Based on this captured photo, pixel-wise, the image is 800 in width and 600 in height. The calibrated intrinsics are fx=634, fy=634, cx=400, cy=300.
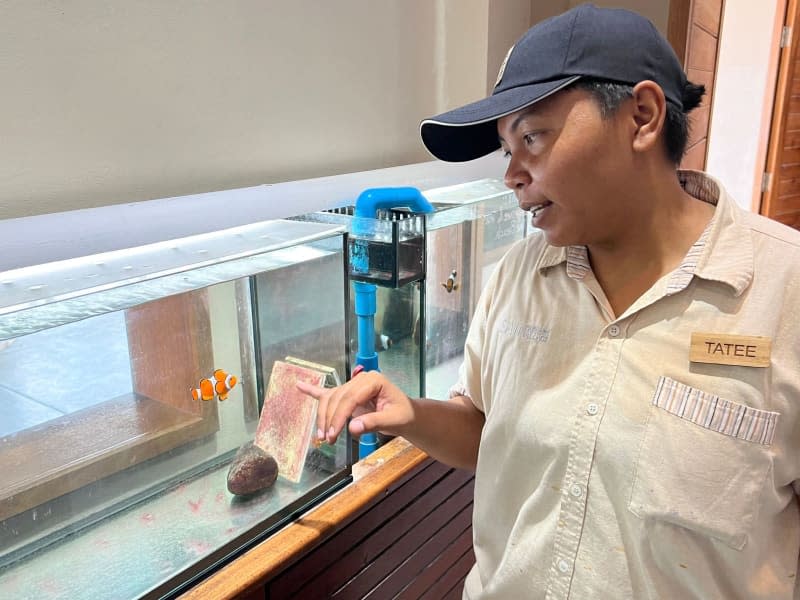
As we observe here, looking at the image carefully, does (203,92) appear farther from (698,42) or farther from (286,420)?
(698,42)

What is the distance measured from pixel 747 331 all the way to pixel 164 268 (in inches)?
28.4

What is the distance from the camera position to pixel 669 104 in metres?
0.70

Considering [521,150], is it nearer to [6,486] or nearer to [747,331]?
[747,331]

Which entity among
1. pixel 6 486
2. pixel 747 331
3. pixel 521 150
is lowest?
pixel 6 486

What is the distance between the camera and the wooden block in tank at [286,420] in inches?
39.8

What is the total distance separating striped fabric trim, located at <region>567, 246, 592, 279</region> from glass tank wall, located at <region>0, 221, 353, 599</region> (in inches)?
15.3

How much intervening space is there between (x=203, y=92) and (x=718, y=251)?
889mm

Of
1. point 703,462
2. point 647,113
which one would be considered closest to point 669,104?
point 647,113

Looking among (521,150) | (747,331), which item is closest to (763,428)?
(747,331)

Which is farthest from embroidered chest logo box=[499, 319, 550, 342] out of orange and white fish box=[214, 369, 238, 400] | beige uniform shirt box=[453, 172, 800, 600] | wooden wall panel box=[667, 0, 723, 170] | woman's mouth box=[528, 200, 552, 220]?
wooden wall panel box=[667, 0, 723, 170]

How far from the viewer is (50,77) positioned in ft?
3.13

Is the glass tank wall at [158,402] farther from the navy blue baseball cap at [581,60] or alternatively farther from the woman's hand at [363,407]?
the navy blue baseball cap at [581,60]

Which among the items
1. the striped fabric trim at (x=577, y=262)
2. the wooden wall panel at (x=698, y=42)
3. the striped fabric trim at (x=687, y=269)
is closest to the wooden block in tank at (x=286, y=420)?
the striped fabric trim at (x=577, y=262)

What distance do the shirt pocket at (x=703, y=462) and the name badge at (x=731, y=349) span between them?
4 cm
